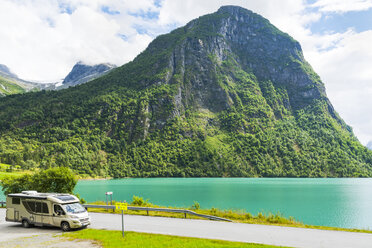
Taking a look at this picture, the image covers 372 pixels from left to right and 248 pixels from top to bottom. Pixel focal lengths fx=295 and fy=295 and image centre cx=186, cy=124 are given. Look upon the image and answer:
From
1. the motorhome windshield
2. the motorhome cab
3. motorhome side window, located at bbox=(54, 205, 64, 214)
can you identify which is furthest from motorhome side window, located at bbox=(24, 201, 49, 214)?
the motorhome windshield

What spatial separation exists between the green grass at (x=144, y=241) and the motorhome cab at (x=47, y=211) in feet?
5.15

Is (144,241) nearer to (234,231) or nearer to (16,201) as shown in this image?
(234,231)

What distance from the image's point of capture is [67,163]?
174750 mm

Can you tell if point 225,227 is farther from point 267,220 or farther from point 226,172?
point 226,172

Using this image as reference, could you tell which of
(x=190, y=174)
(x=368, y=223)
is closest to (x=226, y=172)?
(x=190, y=174)

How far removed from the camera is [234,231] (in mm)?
21188

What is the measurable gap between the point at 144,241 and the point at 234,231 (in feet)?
22.5

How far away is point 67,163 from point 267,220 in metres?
168

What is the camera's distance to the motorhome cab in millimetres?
22469

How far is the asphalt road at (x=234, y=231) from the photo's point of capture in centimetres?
1798

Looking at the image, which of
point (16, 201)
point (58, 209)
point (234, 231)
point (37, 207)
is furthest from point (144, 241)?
point (16, 201)

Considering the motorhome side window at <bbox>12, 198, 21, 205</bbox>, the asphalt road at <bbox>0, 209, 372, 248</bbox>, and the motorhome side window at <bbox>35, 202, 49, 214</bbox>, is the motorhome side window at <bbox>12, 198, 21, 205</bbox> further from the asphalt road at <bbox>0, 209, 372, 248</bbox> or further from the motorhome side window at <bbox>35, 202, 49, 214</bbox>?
the motorhome side window at <bbox>35, 202, 49, 214</bbox>

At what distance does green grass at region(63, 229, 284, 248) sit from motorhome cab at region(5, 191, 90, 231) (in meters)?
1.57

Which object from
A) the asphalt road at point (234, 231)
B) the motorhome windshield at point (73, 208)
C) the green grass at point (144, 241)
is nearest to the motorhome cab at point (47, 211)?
the motorhome windshield at point (73, 208)
